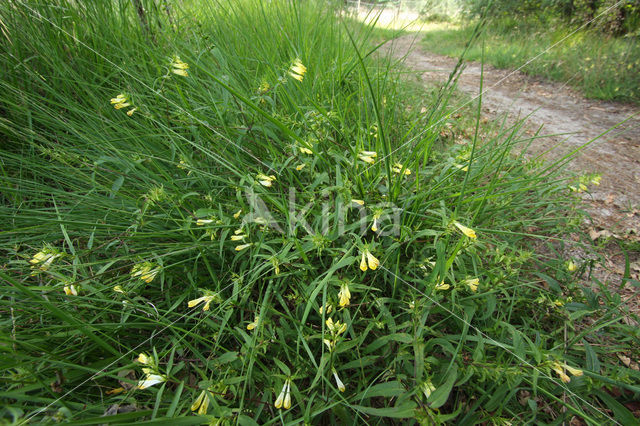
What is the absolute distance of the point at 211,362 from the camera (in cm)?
91

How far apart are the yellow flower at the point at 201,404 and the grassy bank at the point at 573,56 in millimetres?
3369

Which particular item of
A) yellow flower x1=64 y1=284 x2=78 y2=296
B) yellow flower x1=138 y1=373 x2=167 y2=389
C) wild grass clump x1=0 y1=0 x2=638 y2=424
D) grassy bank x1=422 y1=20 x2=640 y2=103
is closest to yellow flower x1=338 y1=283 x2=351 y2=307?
wild grass clump x1=0 y1=0 x2=638 y2=424

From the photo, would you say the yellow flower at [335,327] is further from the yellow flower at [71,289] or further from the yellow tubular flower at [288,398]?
the yellow flower at [71,289]

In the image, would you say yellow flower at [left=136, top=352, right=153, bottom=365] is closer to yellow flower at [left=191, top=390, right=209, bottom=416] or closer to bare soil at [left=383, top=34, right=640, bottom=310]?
yellow flower at [left=191, top=390, right=209, bottom=416]

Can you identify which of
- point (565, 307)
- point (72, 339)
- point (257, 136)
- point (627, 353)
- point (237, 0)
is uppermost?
point (237, 0)

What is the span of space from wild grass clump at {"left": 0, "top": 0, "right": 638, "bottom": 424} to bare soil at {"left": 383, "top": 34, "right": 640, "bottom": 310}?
1.19ft

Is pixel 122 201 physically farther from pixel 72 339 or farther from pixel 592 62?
pixel 592 62

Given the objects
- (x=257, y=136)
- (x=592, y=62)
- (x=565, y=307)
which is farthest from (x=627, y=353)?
(x=592, y=62)

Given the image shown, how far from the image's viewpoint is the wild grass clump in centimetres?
86

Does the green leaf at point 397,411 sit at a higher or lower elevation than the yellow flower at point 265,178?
lower

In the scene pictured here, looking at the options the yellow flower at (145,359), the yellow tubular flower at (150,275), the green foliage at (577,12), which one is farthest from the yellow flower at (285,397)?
the green foliage at (577,12)

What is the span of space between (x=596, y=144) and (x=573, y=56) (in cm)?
283

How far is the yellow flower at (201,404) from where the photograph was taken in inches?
32.1

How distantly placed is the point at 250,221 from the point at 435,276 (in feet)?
2.35
